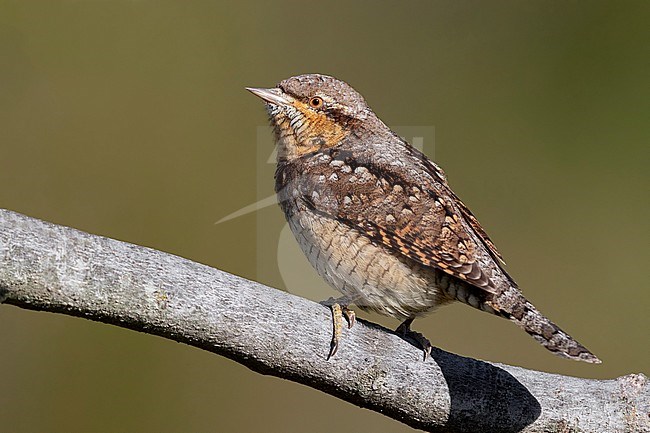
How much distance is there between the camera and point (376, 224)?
9.03ft

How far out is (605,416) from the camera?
2447 millimetres

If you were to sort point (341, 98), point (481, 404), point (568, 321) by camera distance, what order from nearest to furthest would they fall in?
point (481, 404) < point (341, 98) < point (568, 321)

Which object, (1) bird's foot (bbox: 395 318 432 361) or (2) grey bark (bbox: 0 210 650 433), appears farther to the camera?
(1) bird's foot (bbox: 395 318 432 361)

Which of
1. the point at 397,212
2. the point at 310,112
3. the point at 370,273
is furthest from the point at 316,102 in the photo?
the point at 370,273

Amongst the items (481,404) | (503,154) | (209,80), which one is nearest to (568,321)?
(503,154)

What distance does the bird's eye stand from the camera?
3123mm

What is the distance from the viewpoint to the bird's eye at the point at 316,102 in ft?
10.2

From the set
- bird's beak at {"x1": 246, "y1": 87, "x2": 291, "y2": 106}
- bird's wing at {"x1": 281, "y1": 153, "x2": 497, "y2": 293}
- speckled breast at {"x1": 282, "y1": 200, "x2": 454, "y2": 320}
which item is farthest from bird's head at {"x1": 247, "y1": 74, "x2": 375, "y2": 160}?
speckled breast at {"x1": 282, "y1": 200, "x2": 454, "y2": 320}

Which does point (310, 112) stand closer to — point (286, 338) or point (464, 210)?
point (464, 210)

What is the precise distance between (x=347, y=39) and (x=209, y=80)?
46.2 inches

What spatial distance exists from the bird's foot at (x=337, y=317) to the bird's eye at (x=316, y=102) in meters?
0.81

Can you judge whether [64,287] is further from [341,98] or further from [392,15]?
[392,15]

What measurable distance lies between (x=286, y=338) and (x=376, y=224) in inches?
26.4

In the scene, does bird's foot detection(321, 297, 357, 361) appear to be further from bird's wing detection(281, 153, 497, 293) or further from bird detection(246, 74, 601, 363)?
bird's wing detection(281, 153, 497, 293)
